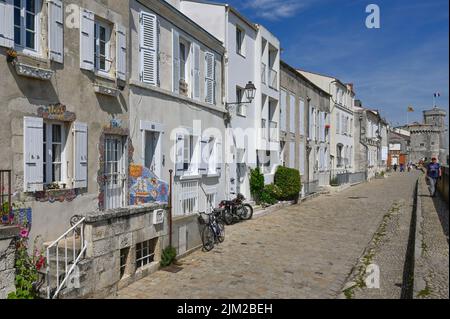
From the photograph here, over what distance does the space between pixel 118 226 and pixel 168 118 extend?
16.3 feet

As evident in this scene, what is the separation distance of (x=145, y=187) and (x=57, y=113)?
8.65ft

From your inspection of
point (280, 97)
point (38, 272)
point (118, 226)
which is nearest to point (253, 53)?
point (280, 97)

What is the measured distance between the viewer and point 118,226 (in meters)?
6.82

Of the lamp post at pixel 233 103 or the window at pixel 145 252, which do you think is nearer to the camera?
the window at pixel 145 252

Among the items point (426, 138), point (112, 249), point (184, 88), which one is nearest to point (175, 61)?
point (184, 88)

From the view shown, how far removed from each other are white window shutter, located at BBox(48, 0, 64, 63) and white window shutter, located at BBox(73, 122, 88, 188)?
1259 mm

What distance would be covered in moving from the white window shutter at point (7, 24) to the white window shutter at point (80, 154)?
1867 millimetres

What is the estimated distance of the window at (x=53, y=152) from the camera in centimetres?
701

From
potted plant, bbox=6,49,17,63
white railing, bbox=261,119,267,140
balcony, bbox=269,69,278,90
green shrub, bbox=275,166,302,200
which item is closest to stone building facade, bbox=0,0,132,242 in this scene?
potted plant, bbox=6,49,17,63

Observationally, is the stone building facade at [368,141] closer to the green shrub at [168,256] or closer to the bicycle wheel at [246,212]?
the bicycle wheel at [246,212]

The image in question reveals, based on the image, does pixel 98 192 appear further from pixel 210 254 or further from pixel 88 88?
pixel 210 254

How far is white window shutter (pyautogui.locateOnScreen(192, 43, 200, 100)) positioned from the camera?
501 inches

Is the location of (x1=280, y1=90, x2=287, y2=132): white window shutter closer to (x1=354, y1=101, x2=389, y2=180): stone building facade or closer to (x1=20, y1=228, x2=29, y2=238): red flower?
(x1=20, y1=228, x2=29, y2=238): red flower

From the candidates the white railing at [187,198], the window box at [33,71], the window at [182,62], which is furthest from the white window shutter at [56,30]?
the window at [182,62]
